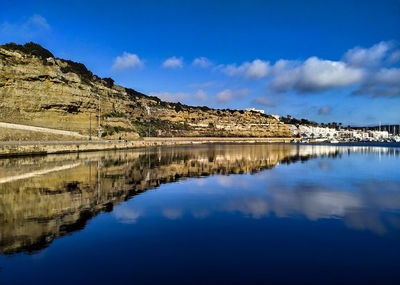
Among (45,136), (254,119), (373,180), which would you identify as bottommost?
(373,180)

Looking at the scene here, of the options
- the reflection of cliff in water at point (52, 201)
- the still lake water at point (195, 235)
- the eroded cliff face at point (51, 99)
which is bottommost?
the still lake water at point (195, 235)

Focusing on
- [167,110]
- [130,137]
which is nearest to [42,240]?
[130,137]

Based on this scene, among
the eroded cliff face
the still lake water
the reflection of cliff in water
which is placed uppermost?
the eroded cliff face

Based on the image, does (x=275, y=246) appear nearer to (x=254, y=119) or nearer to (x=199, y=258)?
(x=199, y=258)

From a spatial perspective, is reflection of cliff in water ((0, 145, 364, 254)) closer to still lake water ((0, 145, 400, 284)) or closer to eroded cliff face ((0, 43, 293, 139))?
still lake water ((0, 145, 400, 284))

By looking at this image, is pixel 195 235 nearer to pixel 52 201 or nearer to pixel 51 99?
pixel 52 201

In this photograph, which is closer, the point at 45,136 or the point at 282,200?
the point at 282,200

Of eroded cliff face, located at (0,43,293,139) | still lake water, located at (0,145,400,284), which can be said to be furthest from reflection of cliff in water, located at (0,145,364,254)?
eroded cliff face, located at (0,43,293,139)

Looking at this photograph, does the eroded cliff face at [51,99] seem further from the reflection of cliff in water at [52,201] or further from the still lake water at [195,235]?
the still lake water at [195,235]

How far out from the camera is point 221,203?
10.3m

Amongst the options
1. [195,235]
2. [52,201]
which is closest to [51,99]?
[52,201]

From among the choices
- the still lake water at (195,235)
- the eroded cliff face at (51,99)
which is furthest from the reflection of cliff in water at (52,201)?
the eroded cliff face at (51,99)

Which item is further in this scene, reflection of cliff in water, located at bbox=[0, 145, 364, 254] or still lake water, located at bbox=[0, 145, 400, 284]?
reflection of cliff in water, located at bbox=[0, 145, 364, 254]

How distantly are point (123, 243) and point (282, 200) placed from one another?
22.4 ft
